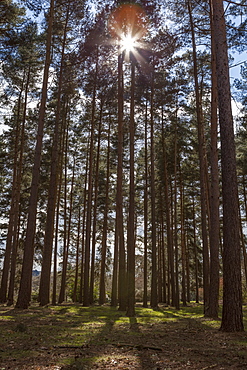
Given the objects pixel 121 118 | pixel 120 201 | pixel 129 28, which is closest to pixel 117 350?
pixel 120 201

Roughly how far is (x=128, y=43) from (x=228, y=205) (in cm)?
1048

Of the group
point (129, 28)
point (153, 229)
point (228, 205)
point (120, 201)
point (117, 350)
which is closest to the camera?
point (117, 350)

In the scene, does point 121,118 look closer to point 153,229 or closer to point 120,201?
point 120,201

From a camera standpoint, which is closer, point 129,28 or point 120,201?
→ point 120,201

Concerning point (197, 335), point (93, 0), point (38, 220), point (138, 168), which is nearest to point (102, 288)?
point (38, 220)

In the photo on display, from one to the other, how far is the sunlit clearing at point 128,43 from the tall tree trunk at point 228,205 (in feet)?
21.5

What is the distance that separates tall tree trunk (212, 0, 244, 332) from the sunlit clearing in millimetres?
6564

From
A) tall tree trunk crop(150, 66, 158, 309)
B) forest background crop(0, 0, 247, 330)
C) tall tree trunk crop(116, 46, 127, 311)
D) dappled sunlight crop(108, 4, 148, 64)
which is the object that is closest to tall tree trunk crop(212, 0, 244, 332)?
forest background crop(0, 0, 247, 330)

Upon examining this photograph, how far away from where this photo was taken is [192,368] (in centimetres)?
420

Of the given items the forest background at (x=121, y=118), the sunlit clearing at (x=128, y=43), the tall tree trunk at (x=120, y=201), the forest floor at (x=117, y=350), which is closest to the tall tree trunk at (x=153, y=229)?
the forest background at (x=121, y=118)

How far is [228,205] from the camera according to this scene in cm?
756

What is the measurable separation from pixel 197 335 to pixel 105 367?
12.3ft

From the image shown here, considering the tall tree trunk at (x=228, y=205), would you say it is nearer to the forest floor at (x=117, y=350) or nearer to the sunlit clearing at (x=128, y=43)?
the forest floor at (x=117, y=350)

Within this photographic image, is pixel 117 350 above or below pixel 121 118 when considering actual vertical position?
below
